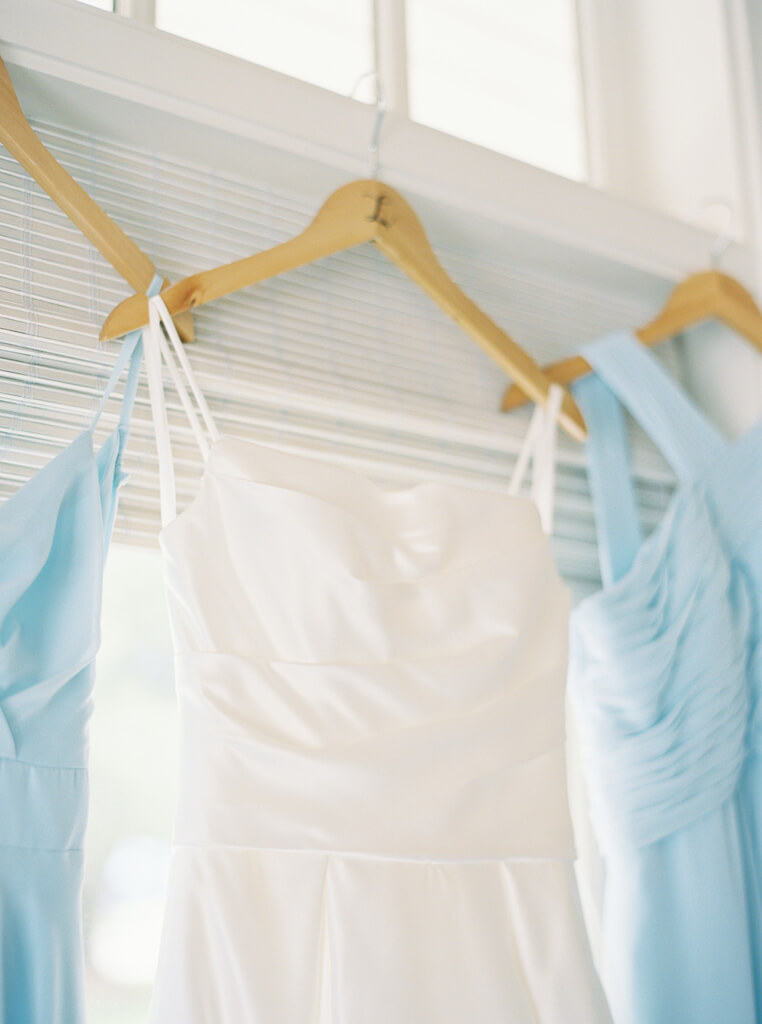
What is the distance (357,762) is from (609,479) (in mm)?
634

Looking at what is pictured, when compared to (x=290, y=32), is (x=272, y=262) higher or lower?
lower

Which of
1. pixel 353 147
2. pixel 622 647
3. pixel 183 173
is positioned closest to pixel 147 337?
pixel 183 173

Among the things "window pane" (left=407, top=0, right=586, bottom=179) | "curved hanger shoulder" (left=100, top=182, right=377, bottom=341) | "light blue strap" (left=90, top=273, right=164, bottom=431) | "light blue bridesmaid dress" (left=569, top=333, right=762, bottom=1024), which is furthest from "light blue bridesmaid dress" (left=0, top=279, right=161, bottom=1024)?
→ "window pane" (left=407, top=0, right=586, bottom=179)

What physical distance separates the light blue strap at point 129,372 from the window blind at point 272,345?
0.03 metres

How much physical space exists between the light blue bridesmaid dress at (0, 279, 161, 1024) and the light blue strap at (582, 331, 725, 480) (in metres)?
0.69

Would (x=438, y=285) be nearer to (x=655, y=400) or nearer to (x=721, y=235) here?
(x=655, y=400)

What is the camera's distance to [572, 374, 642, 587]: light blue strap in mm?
1330

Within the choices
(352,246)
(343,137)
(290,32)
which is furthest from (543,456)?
(290,32)

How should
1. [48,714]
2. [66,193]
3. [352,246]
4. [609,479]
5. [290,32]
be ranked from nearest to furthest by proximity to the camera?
[48,714] → [66,193] → [352,246] → [609,479] → [290,32]

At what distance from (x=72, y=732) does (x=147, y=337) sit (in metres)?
0.43

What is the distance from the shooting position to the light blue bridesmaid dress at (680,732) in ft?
3.72

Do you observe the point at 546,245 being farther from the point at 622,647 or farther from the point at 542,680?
the point at 542,680

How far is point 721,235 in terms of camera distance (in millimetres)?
1535

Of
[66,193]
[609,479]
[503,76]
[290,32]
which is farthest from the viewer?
[503,76]
